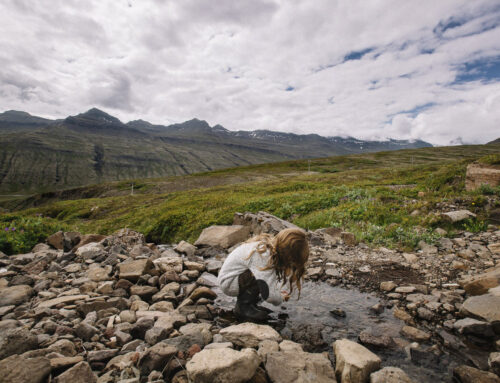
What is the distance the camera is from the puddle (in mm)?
4535

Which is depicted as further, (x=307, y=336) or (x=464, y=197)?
(x=464, y=197)

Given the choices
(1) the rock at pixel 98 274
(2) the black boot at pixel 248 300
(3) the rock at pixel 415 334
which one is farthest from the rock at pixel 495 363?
(1) the rock at pixel 98 274

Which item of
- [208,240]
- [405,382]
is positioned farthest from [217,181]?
[405,382]

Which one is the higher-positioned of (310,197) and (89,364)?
(310,197)

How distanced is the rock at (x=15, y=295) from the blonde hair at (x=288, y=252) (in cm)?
607

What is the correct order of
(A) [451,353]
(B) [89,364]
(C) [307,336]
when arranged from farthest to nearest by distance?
1. (C) [307,336]
2. (A) [451,353]
3. (B) [89,364]

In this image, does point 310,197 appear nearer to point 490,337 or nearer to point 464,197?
point 464,197

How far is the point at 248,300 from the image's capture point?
610 cm

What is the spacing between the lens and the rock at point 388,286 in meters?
7.07

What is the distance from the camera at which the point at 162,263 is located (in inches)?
349

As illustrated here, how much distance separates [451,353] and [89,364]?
6402 millimetres

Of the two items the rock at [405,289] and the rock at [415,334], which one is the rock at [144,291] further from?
the rock at [405,289]

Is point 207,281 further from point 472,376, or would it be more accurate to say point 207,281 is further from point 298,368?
point 472,376

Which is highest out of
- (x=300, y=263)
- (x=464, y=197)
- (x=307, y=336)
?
(x=464, y=197)
